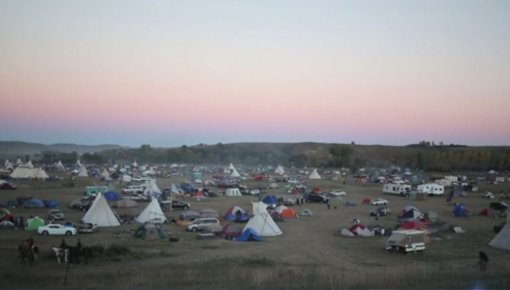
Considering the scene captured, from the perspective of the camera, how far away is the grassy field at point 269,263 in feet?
42.8

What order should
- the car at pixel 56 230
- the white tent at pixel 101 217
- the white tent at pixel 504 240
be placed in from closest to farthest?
the white tent at pixel 504 240 < the car at pixel 56 230 < the white tent at pixel 101 217

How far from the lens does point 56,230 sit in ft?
70.1

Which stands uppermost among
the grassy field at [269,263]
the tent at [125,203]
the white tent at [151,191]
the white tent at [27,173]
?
the white tent at [27,173]

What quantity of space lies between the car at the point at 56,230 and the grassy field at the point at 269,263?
0.58 metres

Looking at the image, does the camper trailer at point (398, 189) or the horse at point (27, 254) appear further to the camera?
the camper trailer at point (398, 189)

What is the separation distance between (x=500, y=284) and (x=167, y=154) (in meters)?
110

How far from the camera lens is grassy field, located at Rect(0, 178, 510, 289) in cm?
1305

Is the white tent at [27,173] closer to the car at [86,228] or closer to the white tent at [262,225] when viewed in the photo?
the car at [86,228]

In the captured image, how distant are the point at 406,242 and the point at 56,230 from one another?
1436 centimetres

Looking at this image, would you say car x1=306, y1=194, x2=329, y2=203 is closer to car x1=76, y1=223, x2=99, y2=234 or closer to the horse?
car x1=76, y1=223, x2=99, y2=234

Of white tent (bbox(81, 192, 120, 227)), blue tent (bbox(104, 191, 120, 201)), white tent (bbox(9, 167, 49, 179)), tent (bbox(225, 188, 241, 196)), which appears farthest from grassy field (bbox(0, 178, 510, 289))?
white tent (bbox(9, 167, 49, 179))

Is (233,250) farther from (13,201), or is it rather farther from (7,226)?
(13,201)

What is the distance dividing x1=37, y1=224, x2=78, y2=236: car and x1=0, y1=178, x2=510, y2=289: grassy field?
58 centimetres

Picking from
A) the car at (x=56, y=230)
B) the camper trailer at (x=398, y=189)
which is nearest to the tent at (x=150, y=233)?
the car at (x=56, y=230)
